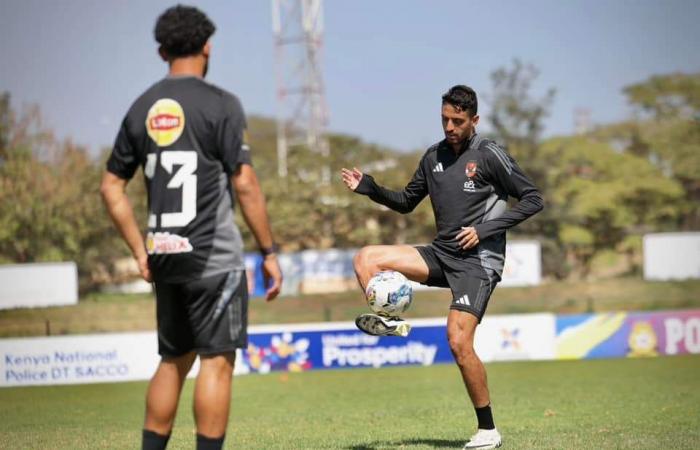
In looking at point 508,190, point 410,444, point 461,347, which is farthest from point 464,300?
point 410,444

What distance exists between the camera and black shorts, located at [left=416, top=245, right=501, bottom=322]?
7535 millimetres

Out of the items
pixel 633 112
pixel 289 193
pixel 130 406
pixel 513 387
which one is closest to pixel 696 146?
→ pixel 633 112

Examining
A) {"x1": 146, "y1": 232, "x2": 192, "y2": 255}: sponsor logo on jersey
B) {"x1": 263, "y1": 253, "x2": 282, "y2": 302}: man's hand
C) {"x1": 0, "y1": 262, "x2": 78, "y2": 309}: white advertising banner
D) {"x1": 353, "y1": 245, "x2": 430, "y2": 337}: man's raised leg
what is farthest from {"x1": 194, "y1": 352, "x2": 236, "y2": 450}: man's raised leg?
{"x1": 0, "y1": 262, "x2": 78, "y2": 309}: white advertising banner

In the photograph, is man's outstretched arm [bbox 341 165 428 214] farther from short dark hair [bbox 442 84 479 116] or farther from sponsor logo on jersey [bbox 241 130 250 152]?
sponsor logo on jersey [bbox 241 130 250 152]

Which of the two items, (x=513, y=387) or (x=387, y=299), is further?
(x=513, y=387)

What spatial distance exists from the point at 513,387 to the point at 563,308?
59.8 ft

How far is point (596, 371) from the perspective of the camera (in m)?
18.3

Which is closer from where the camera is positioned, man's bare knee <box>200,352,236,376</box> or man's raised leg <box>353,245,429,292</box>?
man's bare knee <box>200,352,236,376</box>

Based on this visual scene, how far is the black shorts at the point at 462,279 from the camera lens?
297 inches

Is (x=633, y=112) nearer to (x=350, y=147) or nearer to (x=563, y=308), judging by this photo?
(x=350, y=147)

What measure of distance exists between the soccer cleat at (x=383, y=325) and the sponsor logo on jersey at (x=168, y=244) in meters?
2.49

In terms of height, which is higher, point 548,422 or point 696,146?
point 696,146

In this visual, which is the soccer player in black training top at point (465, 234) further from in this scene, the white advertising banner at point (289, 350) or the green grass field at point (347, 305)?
the green grass field at point (347, 305)

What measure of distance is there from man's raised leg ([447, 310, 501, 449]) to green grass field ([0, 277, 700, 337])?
1414 cm
